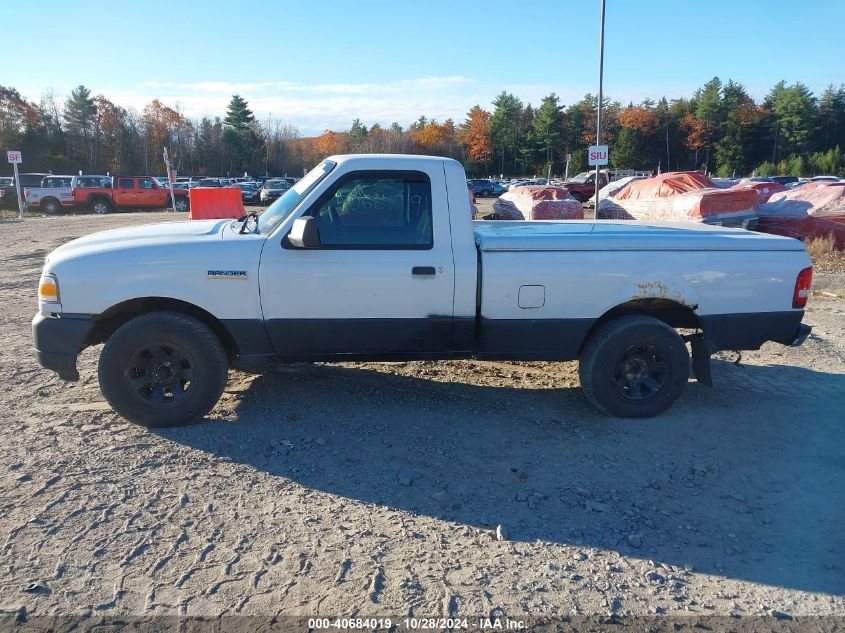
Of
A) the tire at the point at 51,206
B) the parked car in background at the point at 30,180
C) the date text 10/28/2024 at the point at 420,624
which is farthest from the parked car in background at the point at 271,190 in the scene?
the date text 10/28/2024 at the point at 420,624

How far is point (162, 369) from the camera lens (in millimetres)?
4594

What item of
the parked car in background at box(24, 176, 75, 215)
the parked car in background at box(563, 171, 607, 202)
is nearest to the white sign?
the parked car in background at box(563, 171, 607, 202)

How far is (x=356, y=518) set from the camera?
357 cm

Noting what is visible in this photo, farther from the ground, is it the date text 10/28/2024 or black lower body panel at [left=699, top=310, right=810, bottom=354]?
black lower body panel at [left=699, top=310, right=810, bottom=354]

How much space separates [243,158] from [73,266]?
249 ft

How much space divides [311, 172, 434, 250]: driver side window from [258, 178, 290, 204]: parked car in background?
30.2 m

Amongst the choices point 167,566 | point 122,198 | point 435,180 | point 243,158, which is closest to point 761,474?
point 435,180

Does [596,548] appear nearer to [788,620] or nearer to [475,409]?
[788,620]

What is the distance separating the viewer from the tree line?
6994cm

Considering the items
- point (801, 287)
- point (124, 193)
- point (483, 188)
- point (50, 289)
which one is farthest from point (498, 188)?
point (50, 289)

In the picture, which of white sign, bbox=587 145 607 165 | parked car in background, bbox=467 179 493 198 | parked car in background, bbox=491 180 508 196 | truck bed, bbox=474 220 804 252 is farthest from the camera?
parked car in background, bbox=491 180 508 196

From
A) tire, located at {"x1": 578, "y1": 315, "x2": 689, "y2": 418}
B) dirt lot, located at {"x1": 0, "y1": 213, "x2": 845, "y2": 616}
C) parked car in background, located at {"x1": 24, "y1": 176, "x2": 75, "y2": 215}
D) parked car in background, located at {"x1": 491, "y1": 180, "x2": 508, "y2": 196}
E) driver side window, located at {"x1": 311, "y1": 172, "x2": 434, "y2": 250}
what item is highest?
parked car in background, located at {"x1": 491, "y1": 180, "x2": 508, "y2": 196}

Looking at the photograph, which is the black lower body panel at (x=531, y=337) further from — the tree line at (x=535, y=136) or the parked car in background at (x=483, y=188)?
the tree line at (x=535, y=136)

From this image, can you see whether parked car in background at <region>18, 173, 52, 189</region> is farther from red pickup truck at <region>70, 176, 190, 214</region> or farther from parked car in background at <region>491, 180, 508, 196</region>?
parked car in background at <region>491, 180, 508, 196</region>
